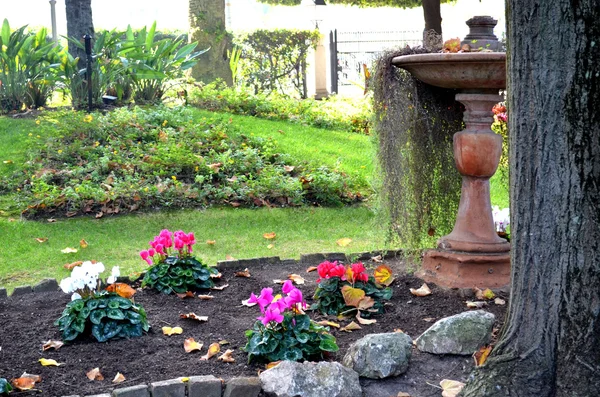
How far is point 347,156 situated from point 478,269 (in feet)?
15.4

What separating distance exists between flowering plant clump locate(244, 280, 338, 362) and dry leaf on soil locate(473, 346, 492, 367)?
2.19ft

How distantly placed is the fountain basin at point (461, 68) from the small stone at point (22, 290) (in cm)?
Answer: 284

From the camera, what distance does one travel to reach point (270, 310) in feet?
12.0

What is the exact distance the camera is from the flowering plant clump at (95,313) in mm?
4051

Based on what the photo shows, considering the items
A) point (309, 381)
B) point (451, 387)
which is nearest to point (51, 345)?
point (309, 381)

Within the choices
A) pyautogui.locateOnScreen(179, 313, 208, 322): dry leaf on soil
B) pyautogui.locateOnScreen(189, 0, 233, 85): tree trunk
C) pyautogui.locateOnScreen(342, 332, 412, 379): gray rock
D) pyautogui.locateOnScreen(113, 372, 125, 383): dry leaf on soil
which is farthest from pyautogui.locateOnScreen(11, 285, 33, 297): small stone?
pyautogui.locateOnScreen(189, 0, 233, 85): tree trunk

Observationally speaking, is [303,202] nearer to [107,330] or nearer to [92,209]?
[92,209]

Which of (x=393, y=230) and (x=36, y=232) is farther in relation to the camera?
(x=36, y=232)

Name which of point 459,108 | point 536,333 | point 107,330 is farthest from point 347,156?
point 536,333

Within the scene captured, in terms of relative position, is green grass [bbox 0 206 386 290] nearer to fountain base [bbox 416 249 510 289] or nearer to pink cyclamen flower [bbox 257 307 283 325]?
fountain base [bbox 416 249 510 289]

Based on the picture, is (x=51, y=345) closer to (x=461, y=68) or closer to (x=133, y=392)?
(x=133, y=392)

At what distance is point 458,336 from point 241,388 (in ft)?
3.71

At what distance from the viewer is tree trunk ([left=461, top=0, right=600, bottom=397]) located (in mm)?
2834

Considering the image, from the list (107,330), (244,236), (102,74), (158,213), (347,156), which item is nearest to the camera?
(107,330)
